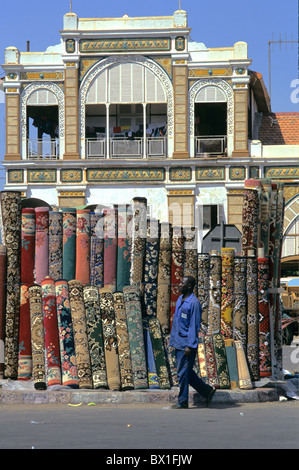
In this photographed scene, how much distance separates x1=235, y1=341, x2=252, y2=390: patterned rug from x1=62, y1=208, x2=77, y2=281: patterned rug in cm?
229

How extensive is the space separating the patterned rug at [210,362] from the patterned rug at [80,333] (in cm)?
150

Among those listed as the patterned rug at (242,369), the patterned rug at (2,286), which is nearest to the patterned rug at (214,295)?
the patterned rug at (242,369)

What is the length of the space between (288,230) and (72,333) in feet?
74.9

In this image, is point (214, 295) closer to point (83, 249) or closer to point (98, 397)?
point (83, 249)

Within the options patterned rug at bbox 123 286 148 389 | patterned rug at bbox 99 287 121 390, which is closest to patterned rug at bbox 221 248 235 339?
patterned rug at bbox 123 286 148 389

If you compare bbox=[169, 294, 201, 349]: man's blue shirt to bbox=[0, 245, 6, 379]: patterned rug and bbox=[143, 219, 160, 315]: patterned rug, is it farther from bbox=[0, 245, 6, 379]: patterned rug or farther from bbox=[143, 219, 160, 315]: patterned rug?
bbox=[0, 245, 6, 379]: patterned rug

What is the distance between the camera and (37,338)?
11.0 m

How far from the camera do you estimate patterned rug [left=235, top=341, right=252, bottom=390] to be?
11.2m

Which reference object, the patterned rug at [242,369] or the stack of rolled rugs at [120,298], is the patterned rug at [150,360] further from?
the patterned rug at [242,369]

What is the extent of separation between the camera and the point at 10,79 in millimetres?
33656

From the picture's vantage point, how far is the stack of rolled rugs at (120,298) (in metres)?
10.9

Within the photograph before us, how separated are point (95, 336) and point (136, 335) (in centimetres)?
49
